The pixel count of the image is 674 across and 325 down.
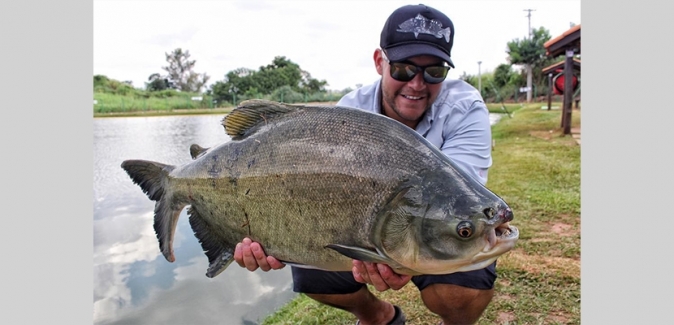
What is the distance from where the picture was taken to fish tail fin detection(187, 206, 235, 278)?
7.61 ft

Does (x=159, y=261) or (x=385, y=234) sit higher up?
(x=385, y=234)

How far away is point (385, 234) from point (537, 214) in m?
4.59

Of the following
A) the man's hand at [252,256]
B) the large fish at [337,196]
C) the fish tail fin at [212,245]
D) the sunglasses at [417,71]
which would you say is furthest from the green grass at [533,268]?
the sunglasses at [417,71]

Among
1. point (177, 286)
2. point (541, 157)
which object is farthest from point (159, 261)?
point (541, 157)

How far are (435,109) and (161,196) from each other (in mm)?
1606

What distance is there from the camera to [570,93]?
1247 centimetres

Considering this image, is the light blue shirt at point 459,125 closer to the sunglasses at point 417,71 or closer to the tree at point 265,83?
the sunglasses at point 417,71

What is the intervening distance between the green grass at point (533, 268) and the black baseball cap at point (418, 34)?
1858 mm

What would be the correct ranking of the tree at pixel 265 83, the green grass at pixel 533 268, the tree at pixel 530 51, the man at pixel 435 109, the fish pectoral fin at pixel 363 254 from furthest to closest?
the tree at pixel 530 51 → the tree at pixel 265 83 → the green grass at pixel 533 268 → the man at pixel 435 109 → the fish pectoral fin at pixel 363 254

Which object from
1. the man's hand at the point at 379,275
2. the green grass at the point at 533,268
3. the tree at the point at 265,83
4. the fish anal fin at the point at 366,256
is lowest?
the green grass at the point at 533,268

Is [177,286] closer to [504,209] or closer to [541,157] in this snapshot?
[504,209]

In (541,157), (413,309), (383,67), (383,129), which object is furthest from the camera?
(541,157)

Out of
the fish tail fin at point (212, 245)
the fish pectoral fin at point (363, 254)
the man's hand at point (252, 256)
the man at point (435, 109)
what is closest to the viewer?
the fish pectoral fin at point (363, 254)

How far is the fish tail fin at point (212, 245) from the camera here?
232 centimetres
